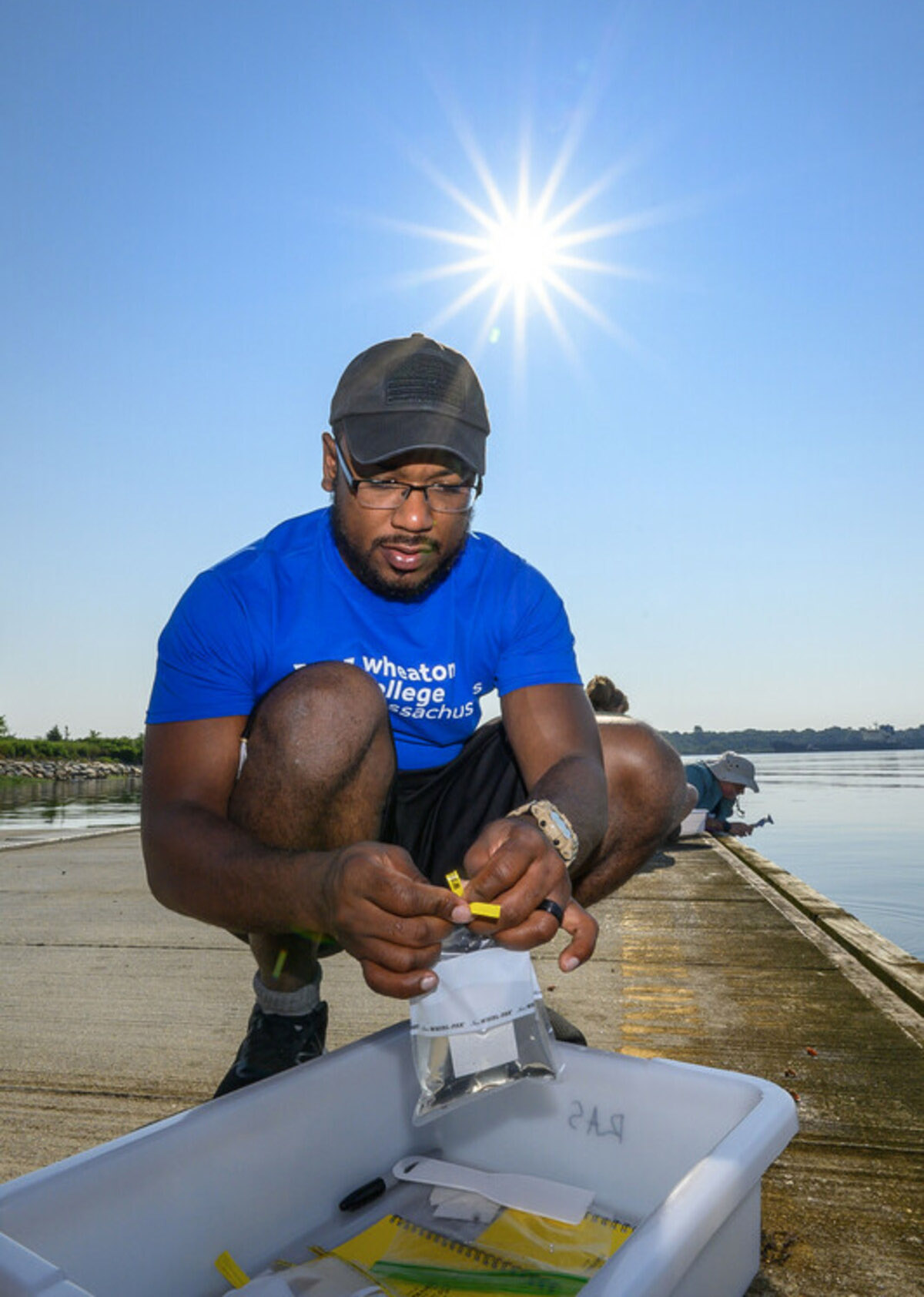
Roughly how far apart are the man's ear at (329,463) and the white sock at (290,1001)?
1.05 meters

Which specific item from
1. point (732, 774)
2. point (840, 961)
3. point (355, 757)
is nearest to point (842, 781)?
point (732, 774)

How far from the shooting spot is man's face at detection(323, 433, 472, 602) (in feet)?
6.10

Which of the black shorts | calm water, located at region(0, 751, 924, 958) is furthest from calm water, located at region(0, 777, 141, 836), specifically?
the black shorts

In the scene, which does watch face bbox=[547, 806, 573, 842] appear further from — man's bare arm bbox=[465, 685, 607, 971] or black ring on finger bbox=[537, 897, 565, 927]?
black ring on finger bbox=[537, 897, 565, 927]

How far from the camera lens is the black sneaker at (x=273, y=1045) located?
160 centimetres

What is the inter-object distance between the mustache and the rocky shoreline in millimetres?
27293

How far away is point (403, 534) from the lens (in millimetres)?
1866

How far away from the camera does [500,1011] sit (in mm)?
1202

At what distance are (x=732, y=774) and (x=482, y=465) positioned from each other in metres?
6.55

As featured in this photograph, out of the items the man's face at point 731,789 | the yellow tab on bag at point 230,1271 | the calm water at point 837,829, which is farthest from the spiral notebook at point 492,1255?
the man's face at point 731,789

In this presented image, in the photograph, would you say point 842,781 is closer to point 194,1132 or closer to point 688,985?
point 688,985

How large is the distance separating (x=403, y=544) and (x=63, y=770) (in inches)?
1272

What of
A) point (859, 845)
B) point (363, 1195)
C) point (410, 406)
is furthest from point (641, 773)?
point (859, 845)

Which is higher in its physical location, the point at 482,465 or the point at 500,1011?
the point at 482,465
